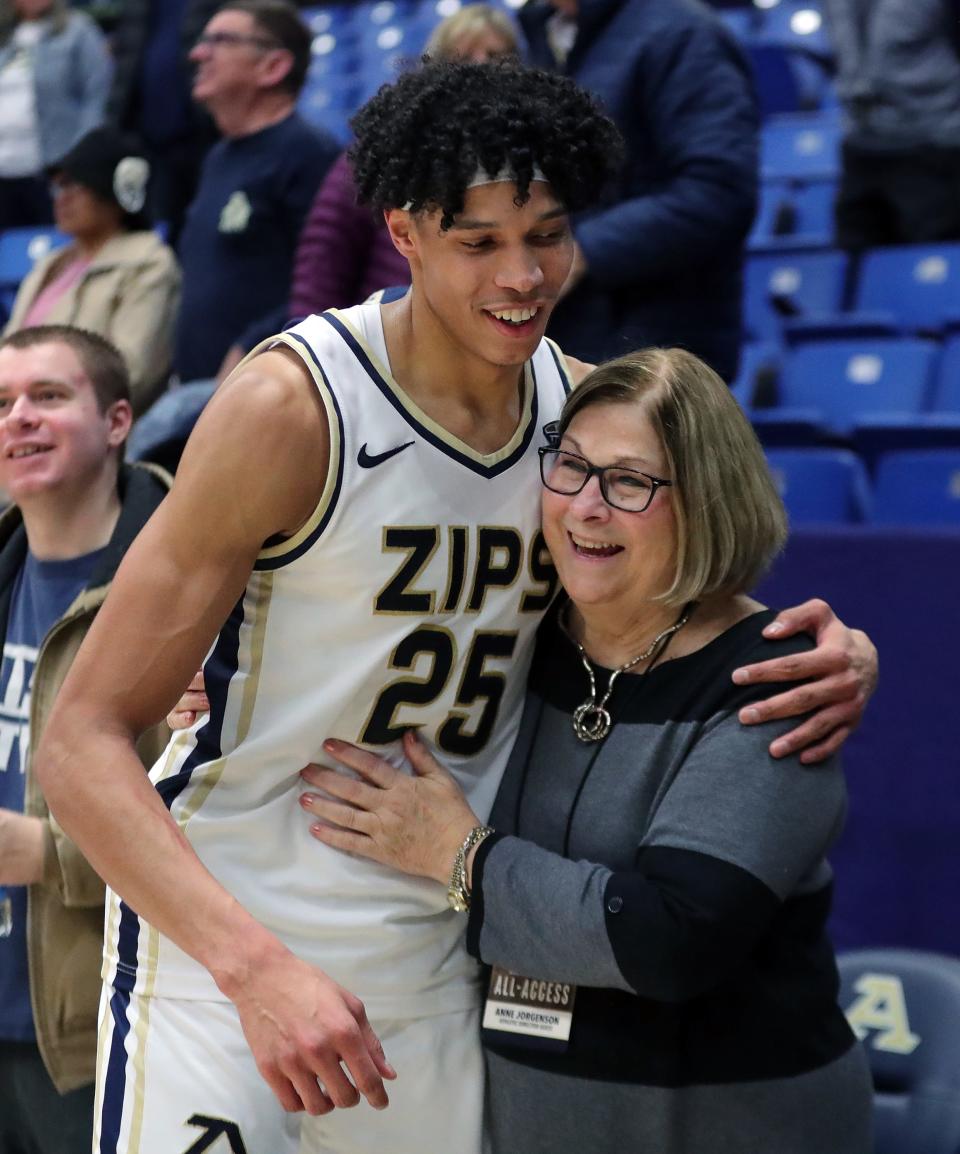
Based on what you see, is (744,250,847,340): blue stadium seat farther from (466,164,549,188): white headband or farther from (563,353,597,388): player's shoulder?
(466,164,549,188): white headband

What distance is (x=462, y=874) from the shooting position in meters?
2.13

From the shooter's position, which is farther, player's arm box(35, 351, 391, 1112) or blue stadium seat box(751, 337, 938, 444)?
blue stadium seat box(751, 337, 938, 444)

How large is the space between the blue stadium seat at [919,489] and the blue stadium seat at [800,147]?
14.1 feet

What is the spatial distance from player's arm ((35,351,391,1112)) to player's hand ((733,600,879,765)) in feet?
2.11

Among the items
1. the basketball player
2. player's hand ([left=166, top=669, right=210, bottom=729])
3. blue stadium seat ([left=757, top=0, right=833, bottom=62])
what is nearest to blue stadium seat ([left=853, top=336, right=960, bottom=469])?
the basketball player

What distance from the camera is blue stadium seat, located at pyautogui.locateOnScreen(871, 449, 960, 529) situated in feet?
13.5

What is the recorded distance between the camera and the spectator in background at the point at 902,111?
5.77m

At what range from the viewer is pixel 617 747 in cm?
220

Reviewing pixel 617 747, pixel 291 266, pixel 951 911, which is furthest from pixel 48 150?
pixel 617 747

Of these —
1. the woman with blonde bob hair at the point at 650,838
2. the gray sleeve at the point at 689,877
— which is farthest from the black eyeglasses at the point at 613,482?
the gray sleeve at the point at 689,877

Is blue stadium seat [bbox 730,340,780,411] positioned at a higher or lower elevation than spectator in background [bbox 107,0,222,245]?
lower

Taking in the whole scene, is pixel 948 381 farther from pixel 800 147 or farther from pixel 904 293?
pixel 800 147

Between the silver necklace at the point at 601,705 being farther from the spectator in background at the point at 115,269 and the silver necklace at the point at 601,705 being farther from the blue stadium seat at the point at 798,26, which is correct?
the blue stadium seat at the point at 798,26

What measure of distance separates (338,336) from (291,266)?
2275mm
